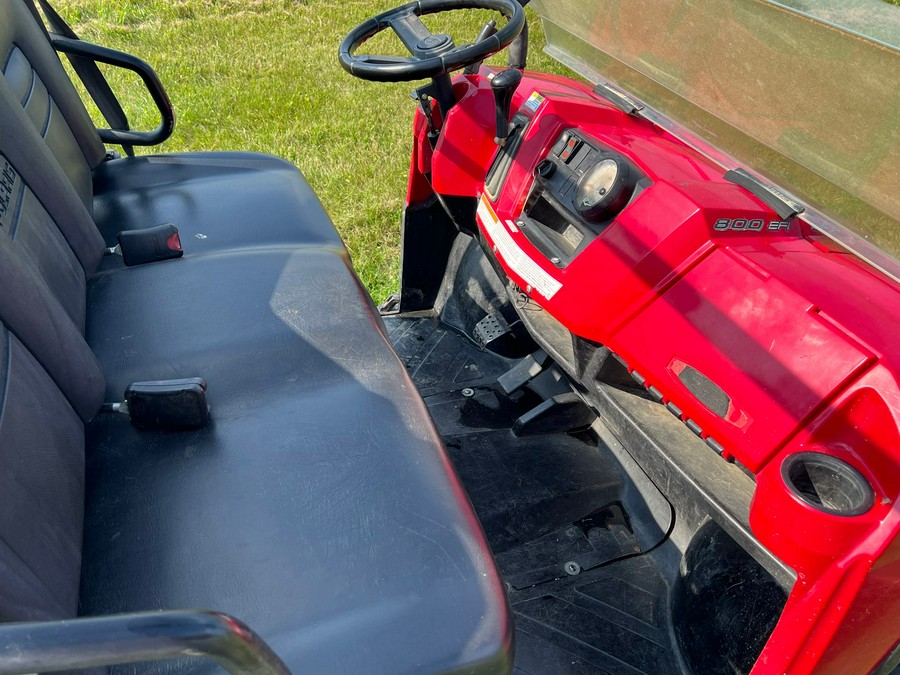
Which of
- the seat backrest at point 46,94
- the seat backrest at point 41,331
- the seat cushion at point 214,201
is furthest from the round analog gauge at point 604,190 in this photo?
the seat backrest at point 46,94

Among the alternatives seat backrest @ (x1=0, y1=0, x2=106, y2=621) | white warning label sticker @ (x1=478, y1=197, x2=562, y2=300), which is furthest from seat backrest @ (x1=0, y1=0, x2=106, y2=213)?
white warning label sticker @ (x1=478, y1=197, x2=562, y2=300)

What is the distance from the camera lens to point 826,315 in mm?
981

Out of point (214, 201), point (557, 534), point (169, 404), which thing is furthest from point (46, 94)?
point (557, 534)

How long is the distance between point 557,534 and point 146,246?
3.44 feet

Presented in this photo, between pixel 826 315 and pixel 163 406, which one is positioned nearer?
pixel 826 315

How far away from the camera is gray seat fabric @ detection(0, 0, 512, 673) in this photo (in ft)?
3.03

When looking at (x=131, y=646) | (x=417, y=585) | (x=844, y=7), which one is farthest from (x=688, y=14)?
(x=131, y=646)

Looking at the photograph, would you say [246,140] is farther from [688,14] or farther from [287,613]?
[287,613]

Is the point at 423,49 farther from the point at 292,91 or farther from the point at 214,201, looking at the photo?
the point at 292,91

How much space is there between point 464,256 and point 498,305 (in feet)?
0.57

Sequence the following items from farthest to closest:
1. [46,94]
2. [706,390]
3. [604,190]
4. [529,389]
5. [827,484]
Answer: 1. [529,389]
2. [46,94]
3. [604,190]
4. [706,390]
5. [827,484]

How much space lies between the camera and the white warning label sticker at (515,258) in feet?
4.21

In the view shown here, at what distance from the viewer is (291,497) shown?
1071mm

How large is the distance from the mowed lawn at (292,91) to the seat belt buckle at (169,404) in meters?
1.31
